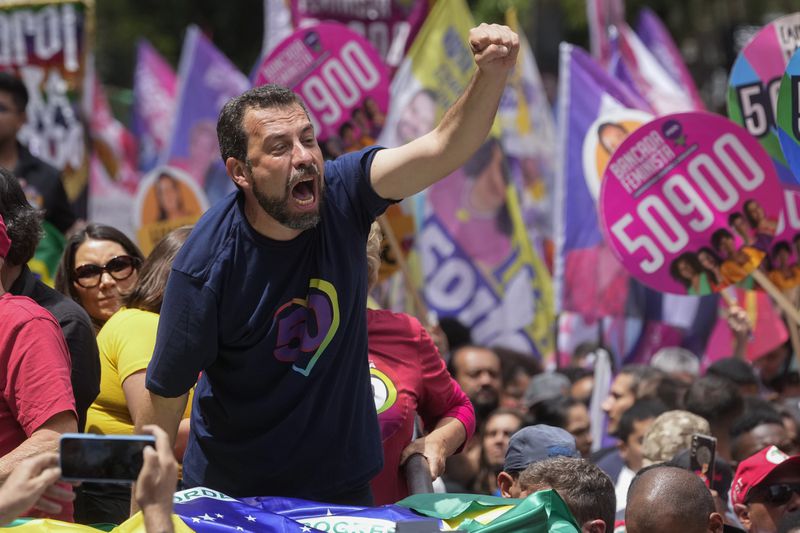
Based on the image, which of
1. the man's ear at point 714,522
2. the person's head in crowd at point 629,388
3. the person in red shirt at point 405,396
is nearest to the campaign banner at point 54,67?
the person's head in crowd at point 629,388

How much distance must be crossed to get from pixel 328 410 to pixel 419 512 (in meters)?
0.36

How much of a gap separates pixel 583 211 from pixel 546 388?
1.82 metres

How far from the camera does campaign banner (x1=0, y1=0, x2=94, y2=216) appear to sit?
1044cm

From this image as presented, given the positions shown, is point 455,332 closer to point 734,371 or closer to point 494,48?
point 734,371

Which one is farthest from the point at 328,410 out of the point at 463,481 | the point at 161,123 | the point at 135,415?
the point at 161,123

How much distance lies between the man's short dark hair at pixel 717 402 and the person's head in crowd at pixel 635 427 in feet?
0.56

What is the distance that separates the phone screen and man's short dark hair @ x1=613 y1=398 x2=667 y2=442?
4090 millimetres

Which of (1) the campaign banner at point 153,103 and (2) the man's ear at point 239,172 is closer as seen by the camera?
(2) the man's ear at point 239,172

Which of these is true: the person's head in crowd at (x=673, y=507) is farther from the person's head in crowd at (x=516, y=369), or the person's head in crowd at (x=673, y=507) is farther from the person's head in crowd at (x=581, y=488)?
the person's head in crowd at (x=516, y=369)

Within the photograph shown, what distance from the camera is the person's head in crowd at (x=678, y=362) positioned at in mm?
8320

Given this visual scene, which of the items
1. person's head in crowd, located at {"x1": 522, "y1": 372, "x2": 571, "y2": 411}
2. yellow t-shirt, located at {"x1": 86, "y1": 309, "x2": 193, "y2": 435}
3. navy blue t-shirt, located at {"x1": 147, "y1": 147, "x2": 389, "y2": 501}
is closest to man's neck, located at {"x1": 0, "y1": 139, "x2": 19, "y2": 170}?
person's head in crowd, located at {"x1": 522, "y1": 372, "x2": 571, "y2": 411}

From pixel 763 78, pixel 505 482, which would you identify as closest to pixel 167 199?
pixel 763 78

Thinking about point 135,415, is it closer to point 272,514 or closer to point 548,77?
point 272,514

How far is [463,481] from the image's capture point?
7.12m
